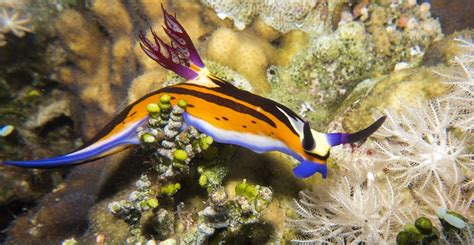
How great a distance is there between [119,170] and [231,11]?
2182 mm

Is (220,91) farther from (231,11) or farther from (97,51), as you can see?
(97,51)

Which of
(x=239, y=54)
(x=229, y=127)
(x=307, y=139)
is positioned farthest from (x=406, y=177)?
(x=239, y=54)

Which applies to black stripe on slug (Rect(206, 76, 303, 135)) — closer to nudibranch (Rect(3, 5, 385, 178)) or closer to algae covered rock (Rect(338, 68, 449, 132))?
nudibranch (Rect(3, 5, 385, 178))

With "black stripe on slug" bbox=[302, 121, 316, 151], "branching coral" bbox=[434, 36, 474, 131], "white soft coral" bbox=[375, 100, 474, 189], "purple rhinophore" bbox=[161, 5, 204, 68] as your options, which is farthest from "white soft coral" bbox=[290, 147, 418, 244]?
"purple rhinophore" bbox=[161, 5, 204, 68]

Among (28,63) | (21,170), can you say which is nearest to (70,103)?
(28,63)

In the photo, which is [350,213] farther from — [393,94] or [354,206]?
[393,94]

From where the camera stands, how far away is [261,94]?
11.8 feet

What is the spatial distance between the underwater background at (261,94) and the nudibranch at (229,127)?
0.66ft

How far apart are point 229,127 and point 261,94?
3.11ft

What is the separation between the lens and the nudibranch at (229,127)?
8.60 feet

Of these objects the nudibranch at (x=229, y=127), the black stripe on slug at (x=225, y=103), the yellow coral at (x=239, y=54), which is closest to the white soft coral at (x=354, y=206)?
the nudibranch at (x=229, y=127)

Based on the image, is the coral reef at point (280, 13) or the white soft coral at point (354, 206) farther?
the coral reef at point (280, 13)

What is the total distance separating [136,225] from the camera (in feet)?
9.90

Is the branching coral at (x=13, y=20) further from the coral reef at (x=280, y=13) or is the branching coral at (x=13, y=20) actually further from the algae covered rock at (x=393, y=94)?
the algae covered rock at (x=393, y=94)
